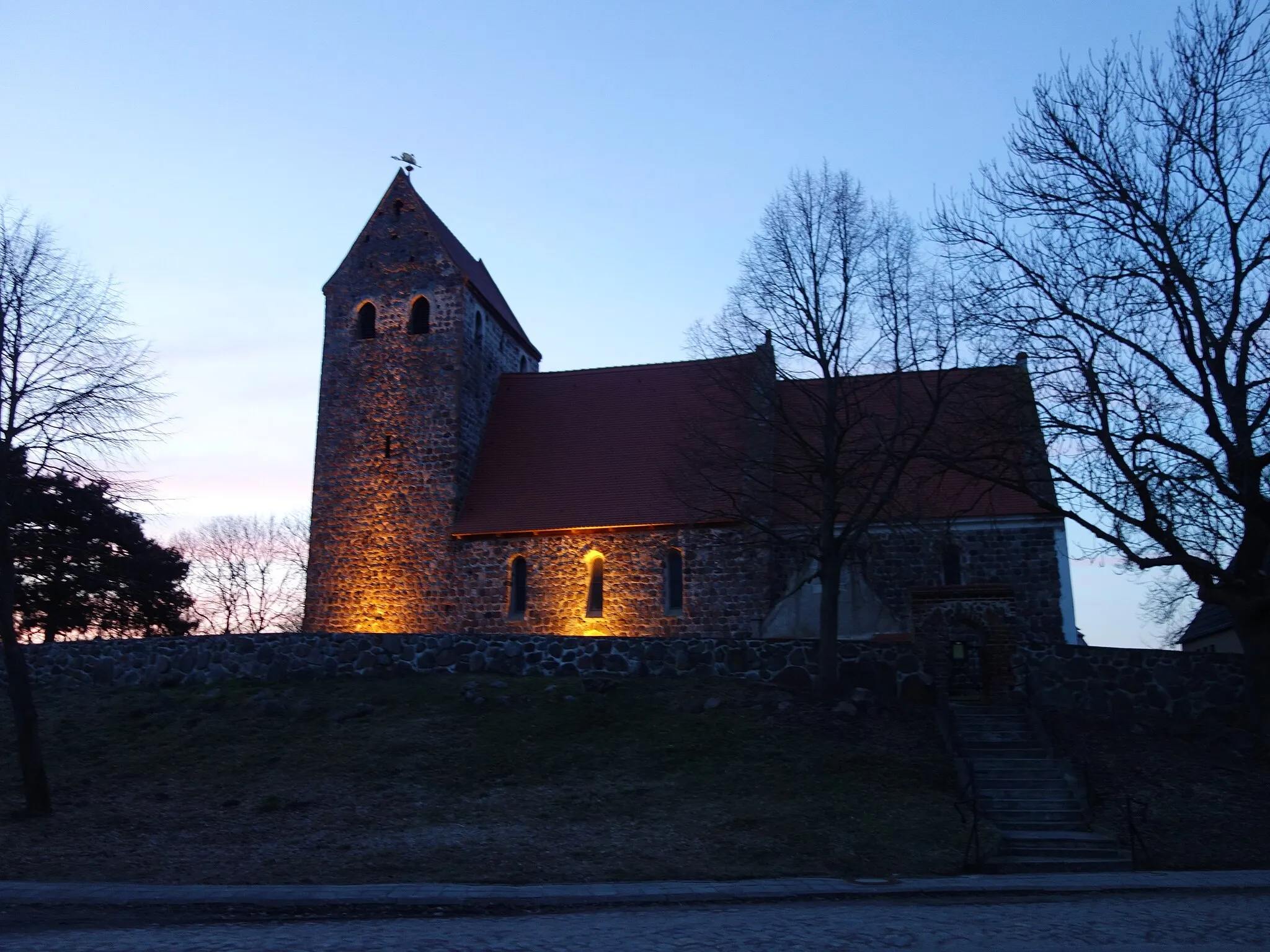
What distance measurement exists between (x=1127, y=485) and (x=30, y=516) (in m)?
25.0

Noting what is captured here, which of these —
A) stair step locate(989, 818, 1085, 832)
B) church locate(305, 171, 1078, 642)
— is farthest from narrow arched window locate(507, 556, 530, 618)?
stair step locate(989, 818, 1085, 832)

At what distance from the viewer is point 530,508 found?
27953mm

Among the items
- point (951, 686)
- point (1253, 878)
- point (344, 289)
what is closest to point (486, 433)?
point (344, 289)

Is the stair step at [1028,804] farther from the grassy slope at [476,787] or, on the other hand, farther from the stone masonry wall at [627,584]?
the stone masonry wall at [627,584]

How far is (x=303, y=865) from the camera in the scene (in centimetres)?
1226

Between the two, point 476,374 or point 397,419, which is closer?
point 397,419

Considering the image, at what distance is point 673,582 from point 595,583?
206cm

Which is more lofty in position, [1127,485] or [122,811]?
[1127,485]

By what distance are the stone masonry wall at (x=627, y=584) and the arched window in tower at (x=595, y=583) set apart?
0.38 ft

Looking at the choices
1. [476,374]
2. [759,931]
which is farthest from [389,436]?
[759,931]

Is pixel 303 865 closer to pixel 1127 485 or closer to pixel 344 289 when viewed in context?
pixel 1127 485

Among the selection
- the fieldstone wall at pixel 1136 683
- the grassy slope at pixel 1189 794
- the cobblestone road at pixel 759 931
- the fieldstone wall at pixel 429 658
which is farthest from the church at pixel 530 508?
the cobblestone road at pixel 759 931

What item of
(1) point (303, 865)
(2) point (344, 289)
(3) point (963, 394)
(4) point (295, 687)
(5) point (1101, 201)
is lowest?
(1) point (303, 865)

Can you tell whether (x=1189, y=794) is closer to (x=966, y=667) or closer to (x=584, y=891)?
(x=584, y=891)
